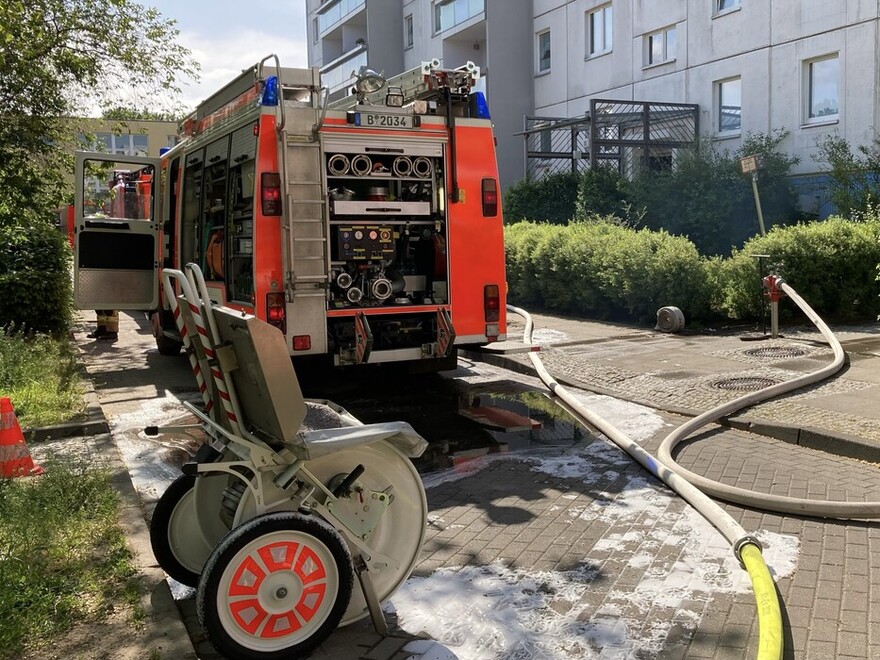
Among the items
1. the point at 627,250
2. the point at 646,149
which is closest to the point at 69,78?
the point at 627,250

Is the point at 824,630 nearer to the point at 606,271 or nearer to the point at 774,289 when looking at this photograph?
the point at 774,289

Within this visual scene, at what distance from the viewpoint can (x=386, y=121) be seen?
26.4 feet

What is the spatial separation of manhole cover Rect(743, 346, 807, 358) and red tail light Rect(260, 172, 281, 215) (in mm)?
5845

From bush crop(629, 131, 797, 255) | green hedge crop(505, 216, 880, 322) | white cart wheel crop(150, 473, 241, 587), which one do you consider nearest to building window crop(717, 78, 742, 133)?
bush crop(629, 131, 797, 255)

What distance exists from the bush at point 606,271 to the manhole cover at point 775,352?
2.24m

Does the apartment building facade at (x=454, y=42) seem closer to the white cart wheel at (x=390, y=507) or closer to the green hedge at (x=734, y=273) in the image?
the green hedge at (x=734, y=273)

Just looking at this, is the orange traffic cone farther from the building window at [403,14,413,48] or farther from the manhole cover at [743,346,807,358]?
the building window at [403,14,413,48]

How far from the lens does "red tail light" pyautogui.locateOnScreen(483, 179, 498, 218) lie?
28.1 ft

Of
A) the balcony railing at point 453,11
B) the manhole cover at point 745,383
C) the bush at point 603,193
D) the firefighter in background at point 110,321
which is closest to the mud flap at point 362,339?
the manhole cover at point 745,383

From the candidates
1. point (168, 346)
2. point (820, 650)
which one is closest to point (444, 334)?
point (168, 346)

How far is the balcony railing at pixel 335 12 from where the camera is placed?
131 feet

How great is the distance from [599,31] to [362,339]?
21626 millimetres

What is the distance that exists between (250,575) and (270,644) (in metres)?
0.30

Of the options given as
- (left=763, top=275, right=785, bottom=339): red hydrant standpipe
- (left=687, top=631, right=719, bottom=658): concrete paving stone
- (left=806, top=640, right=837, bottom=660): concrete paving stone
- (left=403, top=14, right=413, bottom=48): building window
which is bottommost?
(left=687, top=631, right=719, bottom=658): concrete paving stone
